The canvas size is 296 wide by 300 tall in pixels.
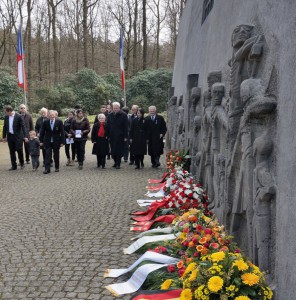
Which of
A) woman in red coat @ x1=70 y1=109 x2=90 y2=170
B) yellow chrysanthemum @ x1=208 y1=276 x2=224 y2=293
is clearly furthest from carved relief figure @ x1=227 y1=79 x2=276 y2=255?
woman in red coat @ x1=70 y1=109 x2=90 y2=170

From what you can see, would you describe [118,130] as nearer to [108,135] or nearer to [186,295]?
[108,135]

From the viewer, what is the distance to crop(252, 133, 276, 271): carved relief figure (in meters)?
3.13

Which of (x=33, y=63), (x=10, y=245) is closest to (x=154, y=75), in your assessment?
(x=33, y=63)

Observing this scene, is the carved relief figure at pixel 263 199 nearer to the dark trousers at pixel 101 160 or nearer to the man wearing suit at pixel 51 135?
the man wearing suit at pixel 51 135

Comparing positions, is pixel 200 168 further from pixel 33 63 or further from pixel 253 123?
pixel 33 63

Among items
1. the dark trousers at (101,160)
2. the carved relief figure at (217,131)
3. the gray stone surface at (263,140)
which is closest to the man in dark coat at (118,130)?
the dark trousers at (101,160)

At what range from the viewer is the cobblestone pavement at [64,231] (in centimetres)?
417

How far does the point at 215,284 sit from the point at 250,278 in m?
0.24

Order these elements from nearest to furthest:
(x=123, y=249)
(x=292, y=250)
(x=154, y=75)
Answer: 1. (x=292, y=250)
2. (x=123, y=249)
3. (x=154, y=75)

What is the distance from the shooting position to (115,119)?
11961mm

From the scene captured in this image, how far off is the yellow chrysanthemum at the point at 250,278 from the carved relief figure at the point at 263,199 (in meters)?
0.31

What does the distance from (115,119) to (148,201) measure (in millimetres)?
4712

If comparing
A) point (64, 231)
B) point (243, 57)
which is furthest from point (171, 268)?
point (64, 231)

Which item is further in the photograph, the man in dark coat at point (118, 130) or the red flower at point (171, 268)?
the man in dark coat at point (118, 130)
